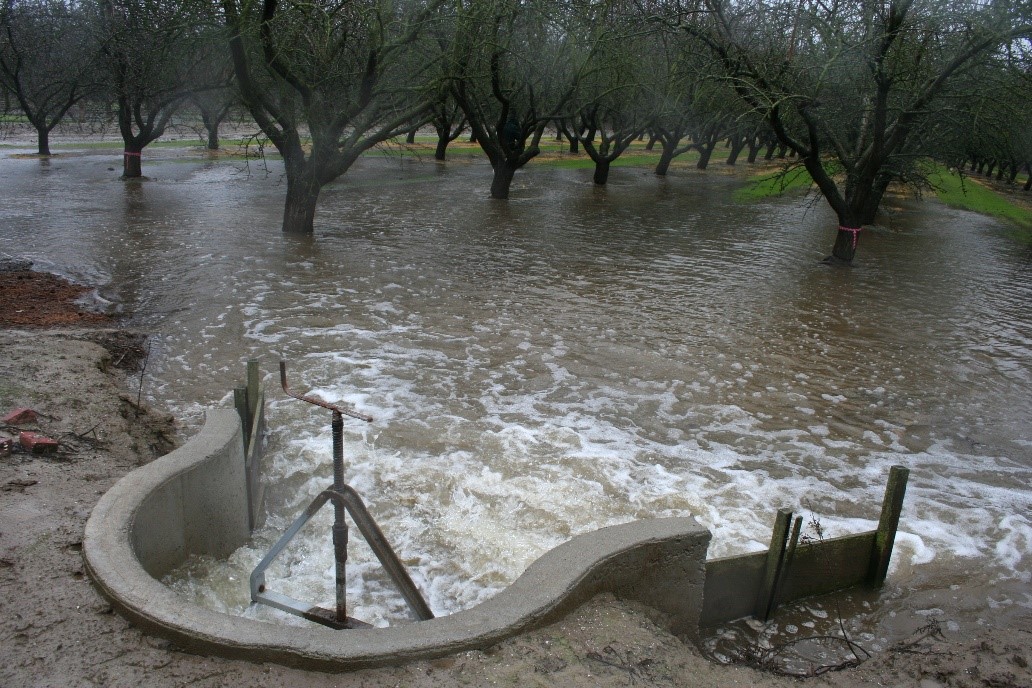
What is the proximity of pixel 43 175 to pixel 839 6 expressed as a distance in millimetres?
22216

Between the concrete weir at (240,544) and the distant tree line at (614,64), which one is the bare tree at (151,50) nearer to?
the distant tree line at (614,64)

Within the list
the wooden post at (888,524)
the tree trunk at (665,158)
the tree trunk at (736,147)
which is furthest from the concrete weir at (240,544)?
the tree trunk at (736,147)

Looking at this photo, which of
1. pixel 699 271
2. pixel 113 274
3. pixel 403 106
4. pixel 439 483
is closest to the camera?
pixel 439 483

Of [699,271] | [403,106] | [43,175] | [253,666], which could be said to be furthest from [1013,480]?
[43,175]

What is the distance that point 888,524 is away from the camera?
4.99 m

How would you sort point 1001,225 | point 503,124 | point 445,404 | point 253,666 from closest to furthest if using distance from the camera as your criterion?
point 253,666 < point 445,404 < point 503,124 < point 1001,225

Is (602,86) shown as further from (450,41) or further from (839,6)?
(839,6)

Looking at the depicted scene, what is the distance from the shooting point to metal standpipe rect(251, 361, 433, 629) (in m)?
3.90

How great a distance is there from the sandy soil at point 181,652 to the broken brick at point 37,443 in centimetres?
6

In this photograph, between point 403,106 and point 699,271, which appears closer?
point 699,271

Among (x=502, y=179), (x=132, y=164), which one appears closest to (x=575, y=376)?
(x=502, y=179)

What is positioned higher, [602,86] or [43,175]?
[602,86]

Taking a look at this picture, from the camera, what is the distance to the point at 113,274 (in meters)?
12.5

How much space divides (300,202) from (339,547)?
12.8m
